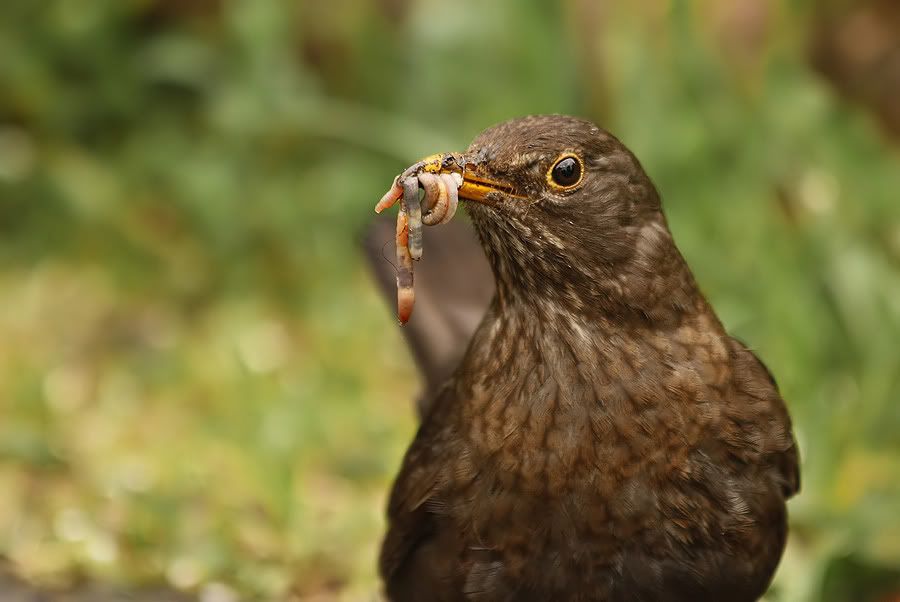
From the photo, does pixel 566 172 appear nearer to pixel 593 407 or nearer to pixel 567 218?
pixel 567 218

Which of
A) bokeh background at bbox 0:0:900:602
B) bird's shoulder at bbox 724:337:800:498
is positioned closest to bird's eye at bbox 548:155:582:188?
bird's shoulder at bbox 724:337:800:498

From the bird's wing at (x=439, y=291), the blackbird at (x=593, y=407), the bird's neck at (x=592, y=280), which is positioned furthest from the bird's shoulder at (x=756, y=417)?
the bird's wing at (x=439, y=291)

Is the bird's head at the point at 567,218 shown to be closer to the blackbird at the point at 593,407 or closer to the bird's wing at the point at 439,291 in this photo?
the blackbird at the point at 593,407

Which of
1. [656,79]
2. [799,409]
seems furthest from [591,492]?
[656,79]

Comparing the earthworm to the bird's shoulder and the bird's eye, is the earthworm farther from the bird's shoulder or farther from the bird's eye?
the bird's shoulder

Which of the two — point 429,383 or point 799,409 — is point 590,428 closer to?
point 429,383

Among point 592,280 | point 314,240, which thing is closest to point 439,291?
point 592,280

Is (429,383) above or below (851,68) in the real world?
below
